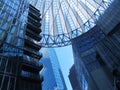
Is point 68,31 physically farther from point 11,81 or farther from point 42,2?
point 11,81

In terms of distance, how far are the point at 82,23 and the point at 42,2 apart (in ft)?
38.2

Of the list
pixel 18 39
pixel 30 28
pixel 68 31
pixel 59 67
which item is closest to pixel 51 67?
pixel 59 67

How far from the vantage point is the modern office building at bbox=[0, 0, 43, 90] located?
2037cm

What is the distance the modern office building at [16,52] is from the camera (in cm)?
2037

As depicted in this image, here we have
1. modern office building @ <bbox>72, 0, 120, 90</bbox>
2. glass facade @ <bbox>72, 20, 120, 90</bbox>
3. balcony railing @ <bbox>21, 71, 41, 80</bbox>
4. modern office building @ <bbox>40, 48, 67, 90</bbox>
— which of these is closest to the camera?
balcony railing @ <bbox>21, 71, 41, 80</bbox>

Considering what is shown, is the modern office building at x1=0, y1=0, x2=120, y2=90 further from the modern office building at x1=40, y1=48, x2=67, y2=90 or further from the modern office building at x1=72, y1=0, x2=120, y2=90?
the modern office building at x1=40, y1=48, x2=67, y2=90

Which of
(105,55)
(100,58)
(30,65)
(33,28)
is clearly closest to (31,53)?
(30,65)

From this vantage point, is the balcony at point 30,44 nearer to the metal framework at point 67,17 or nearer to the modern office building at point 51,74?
the metal framework at point 67,17

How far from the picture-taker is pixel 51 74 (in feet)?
352

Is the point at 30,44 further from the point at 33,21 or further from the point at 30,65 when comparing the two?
the point at 33,21

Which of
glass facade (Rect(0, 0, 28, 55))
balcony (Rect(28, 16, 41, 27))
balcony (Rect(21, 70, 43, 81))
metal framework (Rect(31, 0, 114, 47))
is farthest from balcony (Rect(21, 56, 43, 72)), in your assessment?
metal framework (Rect(31, 0, 114, 47))

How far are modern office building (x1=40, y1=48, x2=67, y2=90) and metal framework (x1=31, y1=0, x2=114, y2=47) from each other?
58.5 metres

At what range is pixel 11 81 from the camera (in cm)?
1969

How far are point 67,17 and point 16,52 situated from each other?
812 inches
